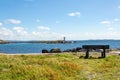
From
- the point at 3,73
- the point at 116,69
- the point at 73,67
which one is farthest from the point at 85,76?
the point at 3,73

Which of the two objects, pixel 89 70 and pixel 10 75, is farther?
pixel 89 70

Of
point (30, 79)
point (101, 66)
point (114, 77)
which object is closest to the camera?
point (30, 79)

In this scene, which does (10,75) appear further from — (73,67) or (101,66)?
(101,66)

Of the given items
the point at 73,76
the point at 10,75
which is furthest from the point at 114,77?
the point at 10,75

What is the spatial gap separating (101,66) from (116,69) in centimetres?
121

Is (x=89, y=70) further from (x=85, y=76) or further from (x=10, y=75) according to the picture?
(x=10, y=75)

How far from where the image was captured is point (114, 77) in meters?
13.4

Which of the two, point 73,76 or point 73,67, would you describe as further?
point 73,67

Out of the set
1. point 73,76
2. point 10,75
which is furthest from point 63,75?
point 10,75

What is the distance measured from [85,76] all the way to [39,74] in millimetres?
2310

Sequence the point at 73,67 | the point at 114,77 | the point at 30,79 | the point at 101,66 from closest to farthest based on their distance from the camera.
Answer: the point at 30,79 < the point at 114,77 < the point at 73,67 < the point at 101,66

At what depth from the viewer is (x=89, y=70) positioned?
15.3 meters

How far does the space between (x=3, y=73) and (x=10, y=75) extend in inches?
22.2

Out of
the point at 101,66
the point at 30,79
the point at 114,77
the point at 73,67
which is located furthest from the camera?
the point at 101,66
